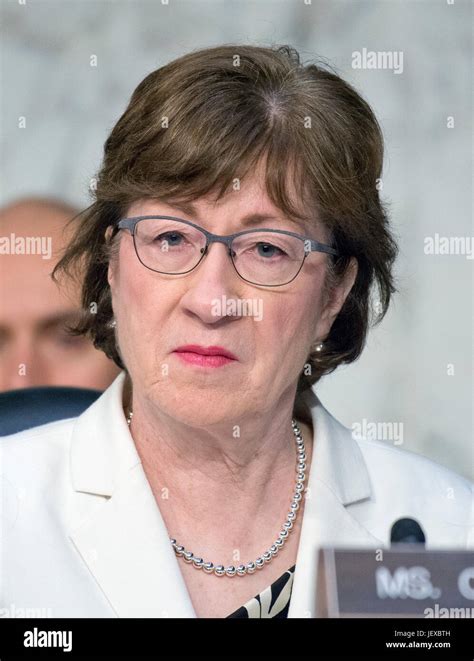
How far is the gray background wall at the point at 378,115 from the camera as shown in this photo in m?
2.40

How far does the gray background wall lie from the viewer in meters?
2.40

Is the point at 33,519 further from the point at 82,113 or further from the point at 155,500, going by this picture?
the point at 82,113

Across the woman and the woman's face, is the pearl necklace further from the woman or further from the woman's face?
the woman's face

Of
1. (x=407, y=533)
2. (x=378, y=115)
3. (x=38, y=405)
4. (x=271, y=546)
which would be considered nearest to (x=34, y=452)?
(x=38, y=405)

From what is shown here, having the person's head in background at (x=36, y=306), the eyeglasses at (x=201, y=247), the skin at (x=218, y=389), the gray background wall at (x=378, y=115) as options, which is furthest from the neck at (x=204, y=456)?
the gray background wall at (x=378, y=115)

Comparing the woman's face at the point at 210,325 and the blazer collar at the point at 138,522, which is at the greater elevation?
the woman's face at the point at 210,325

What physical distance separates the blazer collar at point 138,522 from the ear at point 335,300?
18 centimetres

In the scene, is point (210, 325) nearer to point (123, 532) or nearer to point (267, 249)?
point (267, 249)

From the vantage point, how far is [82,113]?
7.88 ft

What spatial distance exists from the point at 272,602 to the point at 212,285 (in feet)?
1.69

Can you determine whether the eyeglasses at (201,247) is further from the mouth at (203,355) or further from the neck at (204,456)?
the neck at (204,456)

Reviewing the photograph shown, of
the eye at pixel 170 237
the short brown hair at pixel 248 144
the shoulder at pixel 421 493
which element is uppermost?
the short brown hair at pixel 248 144

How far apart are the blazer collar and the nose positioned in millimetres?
287
